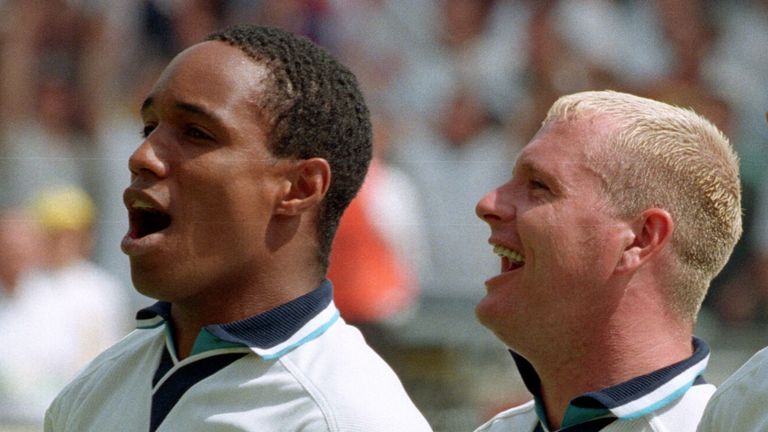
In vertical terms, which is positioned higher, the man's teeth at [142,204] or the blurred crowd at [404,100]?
the man's teeth at [142,204]

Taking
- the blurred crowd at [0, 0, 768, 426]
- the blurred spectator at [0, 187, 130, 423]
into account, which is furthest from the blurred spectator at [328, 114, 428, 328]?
the blurred spectator at [0, 187, 130, 423]

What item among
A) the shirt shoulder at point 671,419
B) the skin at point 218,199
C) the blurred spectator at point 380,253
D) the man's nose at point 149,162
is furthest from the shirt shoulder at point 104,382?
the blurred spectator at point 380,253

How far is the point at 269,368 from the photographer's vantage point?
7.68 feet

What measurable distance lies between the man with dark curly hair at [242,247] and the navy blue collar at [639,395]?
0.26 meters

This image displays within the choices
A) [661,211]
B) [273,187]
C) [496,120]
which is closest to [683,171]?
[661,211]

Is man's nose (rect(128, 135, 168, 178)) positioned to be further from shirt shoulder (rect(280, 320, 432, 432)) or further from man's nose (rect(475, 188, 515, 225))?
man's nose (rect(475, 188, 515, 225))

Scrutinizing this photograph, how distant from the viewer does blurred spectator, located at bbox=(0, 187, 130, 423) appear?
580 centimetres

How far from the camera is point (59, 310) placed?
6184 mm

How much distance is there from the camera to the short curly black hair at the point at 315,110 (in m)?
2.47

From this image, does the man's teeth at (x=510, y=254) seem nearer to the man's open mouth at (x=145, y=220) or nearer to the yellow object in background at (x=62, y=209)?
the man's open mouth at (x=145, y=220)

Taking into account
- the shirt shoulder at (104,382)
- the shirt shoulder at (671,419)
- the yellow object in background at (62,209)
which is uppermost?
the shirt shoulder at (104,382)

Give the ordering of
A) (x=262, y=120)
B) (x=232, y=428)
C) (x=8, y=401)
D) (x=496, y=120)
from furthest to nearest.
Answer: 1. (x=496, y=120)
2. (x=8, y=401)
3. (x=262, y=120)
4. (x=232, y=428)

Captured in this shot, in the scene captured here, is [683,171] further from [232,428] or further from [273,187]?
[232,428]

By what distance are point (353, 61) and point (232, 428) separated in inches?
198
